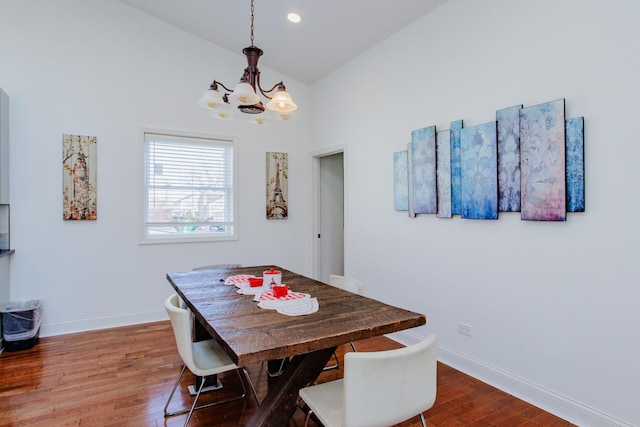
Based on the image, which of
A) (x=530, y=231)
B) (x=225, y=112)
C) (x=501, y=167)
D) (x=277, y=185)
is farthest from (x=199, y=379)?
(x=277, y=185)

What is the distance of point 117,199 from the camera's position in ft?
13.4

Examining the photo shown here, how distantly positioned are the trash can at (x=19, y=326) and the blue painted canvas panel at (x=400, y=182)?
374cm

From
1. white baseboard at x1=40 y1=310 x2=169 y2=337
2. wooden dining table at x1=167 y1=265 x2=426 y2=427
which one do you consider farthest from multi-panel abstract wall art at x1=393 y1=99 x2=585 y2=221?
white baseboard at x1=40 y1=310 x2=169 y2=337

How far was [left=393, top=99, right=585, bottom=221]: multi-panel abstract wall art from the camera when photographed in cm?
223

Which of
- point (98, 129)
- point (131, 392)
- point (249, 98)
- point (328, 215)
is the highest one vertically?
point (98, 129)

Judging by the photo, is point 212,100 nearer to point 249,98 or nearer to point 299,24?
point 249,98

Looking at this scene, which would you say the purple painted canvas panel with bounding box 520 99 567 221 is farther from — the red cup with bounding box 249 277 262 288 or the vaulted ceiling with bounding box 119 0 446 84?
the red cup with bounding box 249 277 262 288

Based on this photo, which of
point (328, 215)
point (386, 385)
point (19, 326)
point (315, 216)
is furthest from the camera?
point (328, 215)

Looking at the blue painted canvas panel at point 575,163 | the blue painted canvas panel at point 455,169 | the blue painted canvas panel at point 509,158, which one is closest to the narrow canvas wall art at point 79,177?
the blue painted canvas panel at point 455,169

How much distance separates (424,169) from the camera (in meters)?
3.27

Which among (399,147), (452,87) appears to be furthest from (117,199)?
(452,87)

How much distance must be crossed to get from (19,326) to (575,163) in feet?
15.8

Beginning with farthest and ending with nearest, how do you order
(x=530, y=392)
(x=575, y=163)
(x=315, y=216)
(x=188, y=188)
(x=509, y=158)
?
(x=315, y=216) < (x=188, y=188) < (x=509, y=158) < (x=530, y=392) < (x=575, y=163)

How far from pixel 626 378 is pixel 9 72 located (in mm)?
5684
